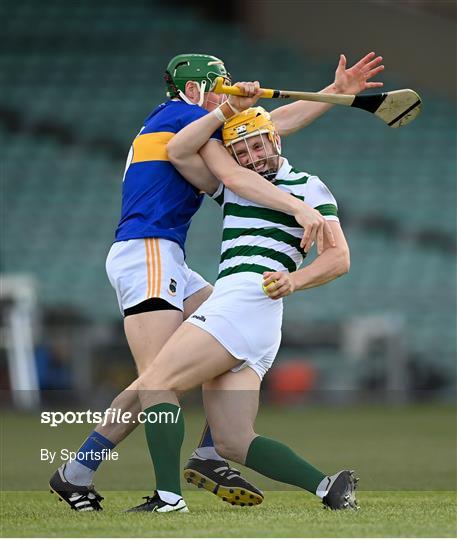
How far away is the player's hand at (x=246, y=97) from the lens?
526 centimetres

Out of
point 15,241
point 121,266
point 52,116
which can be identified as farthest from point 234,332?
point 52,116

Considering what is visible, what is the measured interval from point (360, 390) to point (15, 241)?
18.7ft

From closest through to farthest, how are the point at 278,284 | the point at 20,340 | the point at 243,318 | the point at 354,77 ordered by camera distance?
the point at 278,284 → the point at 243,318 → the point at 354,77 → the point at 20,340

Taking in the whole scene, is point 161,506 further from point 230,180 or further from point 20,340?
point 20,340

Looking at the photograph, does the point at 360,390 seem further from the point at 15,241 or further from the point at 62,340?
the point at 15,241

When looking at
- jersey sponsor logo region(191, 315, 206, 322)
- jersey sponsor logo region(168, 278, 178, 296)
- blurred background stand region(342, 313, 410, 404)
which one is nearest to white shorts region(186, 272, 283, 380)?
jersey sponsor logo region(191, 315, 206, 322)

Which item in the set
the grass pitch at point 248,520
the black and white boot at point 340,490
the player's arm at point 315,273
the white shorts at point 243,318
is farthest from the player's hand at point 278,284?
the grass pitch at point 248,520

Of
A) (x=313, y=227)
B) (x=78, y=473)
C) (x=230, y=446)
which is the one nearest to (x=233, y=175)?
(x=313, y=227)

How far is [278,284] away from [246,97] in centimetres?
81

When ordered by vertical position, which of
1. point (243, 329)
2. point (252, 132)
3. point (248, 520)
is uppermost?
point (252, 132)

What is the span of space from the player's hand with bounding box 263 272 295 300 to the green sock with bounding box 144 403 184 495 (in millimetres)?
612

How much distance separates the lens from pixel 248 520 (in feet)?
16.1

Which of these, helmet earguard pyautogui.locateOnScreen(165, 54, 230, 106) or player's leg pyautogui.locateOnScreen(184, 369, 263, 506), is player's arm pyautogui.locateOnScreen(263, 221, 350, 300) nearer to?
player's leg pyautogui.locateOnScreen(184, 369, 263, 506)

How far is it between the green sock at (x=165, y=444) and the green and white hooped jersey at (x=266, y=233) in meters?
0.63
